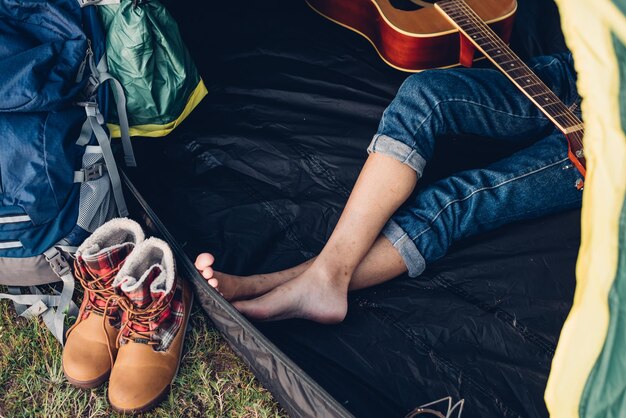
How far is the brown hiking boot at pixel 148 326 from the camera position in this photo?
1.08 m

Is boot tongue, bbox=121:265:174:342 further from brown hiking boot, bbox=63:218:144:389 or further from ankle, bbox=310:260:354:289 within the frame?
ankle, bbox=310:260:354:289

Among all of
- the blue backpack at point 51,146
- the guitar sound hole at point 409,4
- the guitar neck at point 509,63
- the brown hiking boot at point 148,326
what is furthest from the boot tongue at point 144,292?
the guitar sound hole at point 409,4

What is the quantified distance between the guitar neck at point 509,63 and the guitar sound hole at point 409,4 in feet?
0.25

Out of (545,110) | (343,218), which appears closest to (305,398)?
(343,218)

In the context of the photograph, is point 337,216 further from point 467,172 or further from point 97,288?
point 97,288

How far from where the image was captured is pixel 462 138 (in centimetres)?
143

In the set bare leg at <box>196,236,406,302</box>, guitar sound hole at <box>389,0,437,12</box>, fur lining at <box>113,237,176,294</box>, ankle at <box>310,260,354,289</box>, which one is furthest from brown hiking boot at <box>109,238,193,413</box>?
guitar sound hole at <box>389,0,437,12</box>

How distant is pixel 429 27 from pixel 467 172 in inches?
19.1

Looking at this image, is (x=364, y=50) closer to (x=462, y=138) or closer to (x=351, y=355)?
(x=462, y=138)

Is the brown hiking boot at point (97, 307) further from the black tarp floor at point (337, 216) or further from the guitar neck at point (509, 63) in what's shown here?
the guitar neck at point (509, 63)

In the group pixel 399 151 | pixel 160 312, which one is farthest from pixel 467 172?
pixel 160 312

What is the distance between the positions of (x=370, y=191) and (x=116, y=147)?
0.58 meters

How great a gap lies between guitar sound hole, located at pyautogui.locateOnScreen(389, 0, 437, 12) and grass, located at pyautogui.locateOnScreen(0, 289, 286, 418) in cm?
94

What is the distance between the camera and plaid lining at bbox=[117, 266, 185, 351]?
108 centimetres
